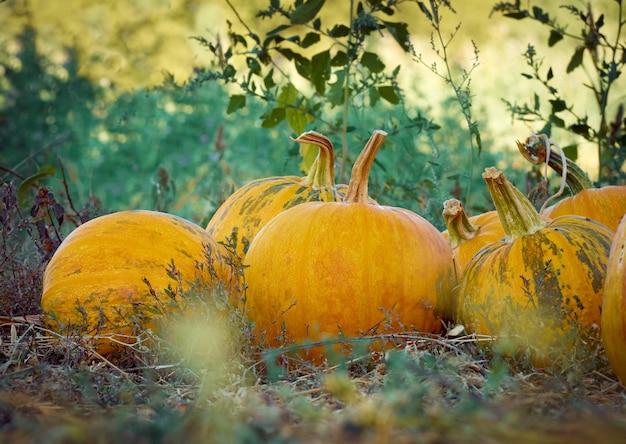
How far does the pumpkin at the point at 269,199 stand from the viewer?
9.48 ft

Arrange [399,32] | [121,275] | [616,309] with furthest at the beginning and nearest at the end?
[399,32]
[121,275]
[616,309]

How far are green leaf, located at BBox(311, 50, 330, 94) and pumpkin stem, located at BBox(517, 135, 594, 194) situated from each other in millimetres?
1331

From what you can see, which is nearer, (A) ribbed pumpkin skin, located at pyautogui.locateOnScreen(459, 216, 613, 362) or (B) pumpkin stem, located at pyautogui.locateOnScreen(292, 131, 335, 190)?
(A) ribbed pumpkin skin, located at pyautogui.locateOnScreen(459, 216, 613, 362)

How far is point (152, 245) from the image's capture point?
98.0 inches

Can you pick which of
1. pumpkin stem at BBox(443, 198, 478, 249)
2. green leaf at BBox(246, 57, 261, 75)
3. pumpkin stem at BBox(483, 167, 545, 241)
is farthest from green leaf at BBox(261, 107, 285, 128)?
pumpkin stem at BBox(483, 167, 545, 241)

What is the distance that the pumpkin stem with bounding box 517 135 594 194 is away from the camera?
2646 millimetres

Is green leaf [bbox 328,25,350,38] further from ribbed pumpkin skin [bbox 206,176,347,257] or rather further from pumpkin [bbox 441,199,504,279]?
pumpkin [bbox 441,199,504,279]

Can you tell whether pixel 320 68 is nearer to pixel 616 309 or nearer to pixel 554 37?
pixel 554 37

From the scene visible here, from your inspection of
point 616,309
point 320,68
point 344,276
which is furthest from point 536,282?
point 320,68

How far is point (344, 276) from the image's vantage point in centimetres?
229

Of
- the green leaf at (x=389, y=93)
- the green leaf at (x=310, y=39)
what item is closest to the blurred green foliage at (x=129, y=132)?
the green leaf at (x=389, y=93)

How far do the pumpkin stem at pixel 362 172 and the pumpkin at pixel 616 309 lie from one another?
2.96ft

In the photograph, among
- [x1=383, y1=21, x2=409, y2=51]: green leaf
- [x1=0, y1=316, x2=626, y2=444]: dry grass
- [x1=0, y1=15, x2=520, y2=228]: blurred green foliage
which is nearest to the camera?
[x1=0, y1=316, x2=626, y2=444]: dry grass

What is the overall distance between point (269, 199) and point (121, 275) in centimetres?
75
